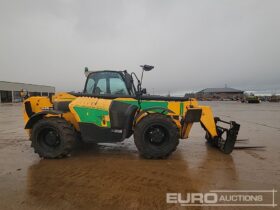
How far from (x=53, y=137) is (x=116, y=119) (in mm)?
1637

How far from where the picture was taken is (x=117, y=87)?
6.01 m

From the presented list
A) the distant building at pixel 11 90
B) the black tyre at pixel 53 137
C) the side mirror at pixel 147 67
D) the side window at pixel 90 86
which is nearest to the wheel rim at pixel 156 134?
the side mirror at pixel 147 67

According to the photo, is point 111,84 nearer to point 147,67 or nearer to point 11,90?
point 147,67

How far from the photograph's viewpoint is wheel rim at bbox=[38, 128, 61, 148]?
558 cm

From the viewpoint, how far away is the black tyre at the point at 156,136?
5.24 meters

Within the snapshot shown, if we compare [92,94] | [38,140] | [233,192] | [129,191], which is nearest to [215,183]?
[233,192]

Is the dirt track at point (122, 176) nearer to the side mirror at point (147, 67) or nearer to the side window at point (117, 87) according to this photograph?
the side window at point (117, 87)

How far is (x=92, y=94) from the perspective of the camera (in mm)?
5918

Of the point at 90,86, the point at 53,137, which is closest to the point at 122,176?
the point at 53,137

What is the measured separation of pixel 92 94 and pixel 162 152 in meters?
2.33

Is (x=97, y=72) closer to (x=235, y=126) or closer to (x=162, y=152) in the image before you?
(x=162, y=152)

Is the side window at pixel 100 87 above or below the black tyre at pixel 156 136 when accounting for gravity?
above

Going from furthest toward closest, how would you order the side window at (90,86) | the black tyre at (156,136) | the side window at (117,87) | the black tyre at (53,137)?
1. the side window at (90,86)
2. the side window at (117,87)
3. the black tyre at (53,137)
4. the black tyre at (156,136)

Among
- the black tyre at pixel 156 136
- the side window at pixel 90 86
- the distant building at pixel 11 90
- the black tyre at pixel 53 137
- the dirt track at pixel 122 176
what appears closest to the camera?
the dirt track at pixel 122 176
